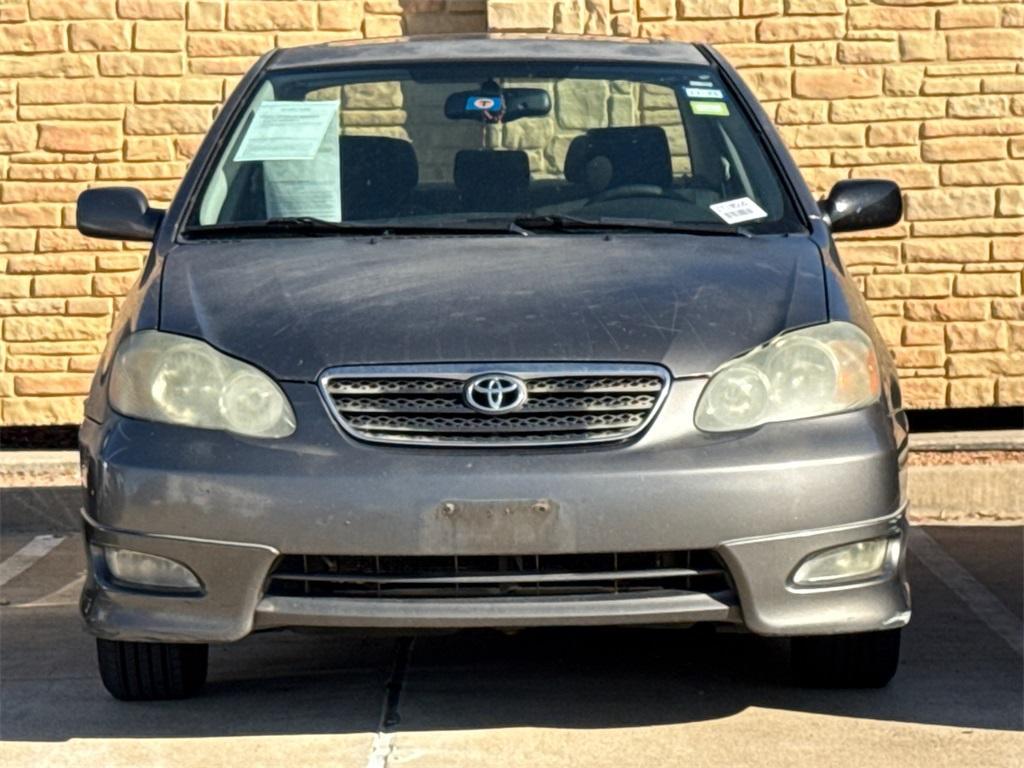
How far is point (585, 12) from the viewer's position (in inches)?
390

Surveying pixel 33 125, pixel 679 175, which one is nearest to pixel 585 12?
pixel 33 125

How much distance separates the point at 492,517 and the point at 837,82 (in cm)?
542

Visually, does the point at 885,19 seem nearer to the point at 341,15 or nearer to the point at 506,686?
the point at 341,15

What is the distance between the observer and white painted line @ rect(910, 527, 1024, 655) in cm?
666

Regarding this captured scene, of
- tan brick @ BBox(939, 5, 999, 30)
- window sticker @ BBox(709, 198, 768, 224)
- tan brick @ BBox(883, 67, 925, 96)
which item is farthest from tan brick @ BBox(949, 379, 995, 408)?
window sticker @ BBox(709, 198, 768, 224)

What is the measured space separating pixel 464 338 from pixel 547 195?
1093 mm

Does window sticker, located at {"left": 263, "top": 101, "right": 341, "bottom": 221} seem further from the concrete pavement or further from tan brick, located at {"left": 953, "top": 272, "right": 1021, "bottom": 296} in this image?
tan brick, located at {"left": 953, "top": 272, "right": 1021, "bottom": 296}

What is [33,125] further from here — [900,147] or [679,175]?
→ [679,175]

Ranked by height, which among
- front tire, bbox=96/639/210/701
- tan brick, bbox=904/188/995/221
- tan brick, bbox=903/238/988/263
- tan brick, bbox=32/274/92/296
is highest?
tan brick, bbox=904/188/995/221

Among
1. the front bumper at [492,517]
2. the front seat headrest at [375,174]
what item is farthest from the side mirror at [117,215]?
the front bumper at [492,517]

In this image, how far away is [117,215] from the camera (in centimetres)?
615

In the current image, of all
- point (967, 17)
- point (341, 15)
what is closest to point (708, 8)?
point (967, 17)

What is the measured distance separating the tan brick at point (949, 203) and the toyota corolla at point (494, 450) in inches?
169

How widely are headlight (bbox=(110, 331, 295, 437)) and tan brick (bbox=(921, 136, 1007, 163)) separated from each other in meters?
5.38
